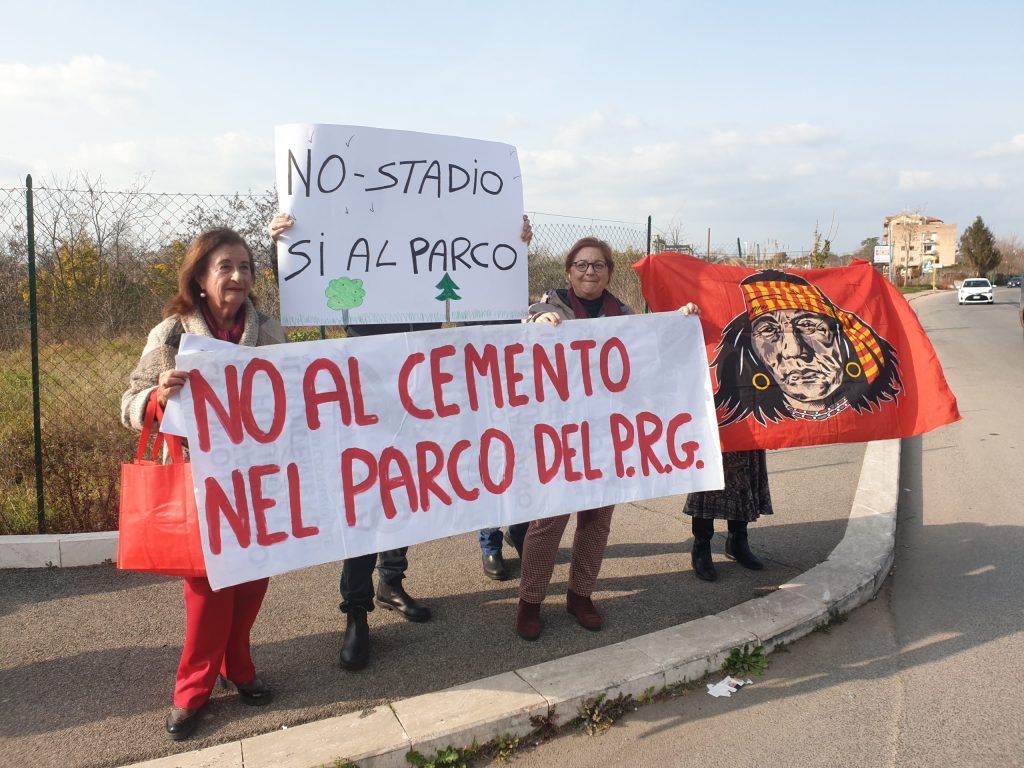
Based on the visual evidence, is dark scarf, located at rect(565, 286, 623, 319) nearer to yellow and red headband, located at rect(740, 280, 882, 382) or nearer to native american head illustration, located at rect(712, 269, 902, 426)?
native american head illustration, located at rect(712, 269, 902, 426)

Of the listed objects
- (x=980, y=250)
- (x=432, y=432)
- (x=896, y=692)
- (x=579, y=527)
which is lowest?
(x=896, y=692)

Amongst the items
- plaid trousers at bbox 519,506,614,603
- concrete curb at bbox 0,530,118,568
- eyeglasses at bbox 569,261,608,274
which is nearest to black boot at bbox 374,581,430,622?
plaid trousers at bbox 519,506,614,603

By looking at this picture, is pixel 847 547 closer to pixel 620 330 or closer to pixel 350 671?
pixel 620 330

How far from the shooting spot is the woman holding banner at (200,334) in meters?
2.64

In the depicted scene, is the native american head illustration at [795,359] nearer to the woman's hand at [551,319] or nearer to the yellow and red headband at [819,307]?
the yellow and red headband at [819,307]

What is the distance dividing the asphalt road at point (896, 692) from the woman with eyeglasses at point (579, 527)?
0.69 metres

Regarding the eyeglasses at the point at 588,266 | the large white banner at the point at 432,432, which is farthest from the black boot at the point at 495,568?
the eyeglasses at the point at 588,266

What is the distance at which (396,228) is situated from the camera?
10.7ft

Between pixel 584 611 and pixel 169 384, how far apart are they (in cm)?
217

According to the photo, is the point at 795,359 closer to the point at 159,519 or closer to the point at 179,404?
the point at 179,404

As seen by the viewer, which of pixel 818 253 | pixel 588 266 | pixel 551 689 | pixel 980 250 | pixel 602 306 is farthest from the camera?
pixel 980 250

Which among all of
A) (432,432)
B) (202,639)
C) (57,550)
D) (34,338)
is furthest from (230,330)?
(34,338)

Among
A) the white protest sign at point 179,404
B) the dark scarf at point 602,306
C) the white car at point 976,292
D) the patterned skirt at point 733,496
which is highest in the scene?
the white car at point 976,292

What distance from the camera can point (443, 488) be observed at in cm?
301
